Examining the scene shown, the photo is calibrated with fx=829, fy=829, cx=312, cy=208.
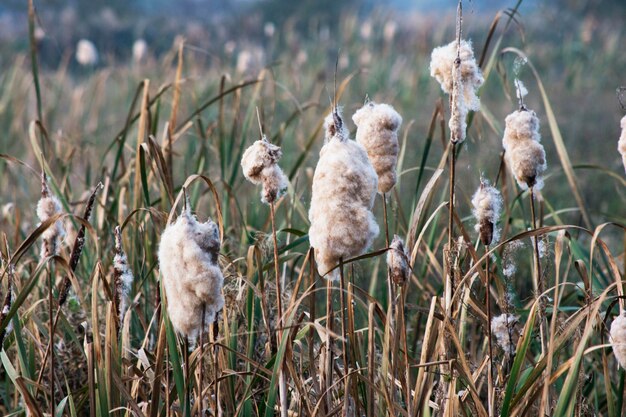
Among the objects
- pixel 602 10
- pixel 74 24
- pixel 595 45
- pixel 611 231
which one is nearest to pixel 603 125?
pixel 611 231

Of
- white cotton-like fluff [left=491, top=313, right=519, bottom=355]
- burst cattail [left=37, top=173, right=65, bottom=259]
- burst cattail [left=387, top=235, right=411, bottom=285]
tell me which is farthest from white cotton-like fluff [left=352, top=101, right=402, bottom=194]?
burst cattail [left=37, top=173, right=65, bottom=259]

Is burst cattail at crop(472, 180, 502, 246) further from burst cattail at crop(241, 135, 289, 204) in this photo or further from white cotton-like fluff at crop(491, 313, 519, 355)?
burst cattail at crop(241, 135, 289, 204)

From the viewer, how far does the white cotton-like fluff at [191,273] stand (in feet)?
3.53

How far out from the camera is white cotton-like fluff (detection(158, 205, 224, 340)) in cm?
108

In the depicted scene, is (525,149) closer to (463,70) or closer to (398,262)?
(463,70)

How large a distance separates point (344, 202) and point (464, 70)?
1.39ft

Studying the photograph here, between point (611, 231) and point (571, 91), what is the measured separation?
315cm

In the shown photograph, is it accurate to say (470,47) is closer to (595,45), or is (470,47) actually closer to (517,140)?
(517,140)

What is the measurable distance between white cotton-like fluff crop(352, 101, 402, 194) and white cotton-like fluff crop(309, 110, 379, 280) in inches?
6.6

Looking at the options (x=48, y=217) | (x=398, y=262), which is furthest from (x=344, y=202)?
(x=48, y=217)

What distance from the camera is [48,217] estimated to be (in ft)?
4.91

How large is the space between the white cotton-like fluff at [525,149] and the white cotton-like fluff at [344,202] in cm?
33

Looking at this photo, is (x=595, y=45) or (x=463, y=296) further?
(x=595, y=45)

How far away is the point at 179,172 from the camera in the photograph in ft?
15.1
